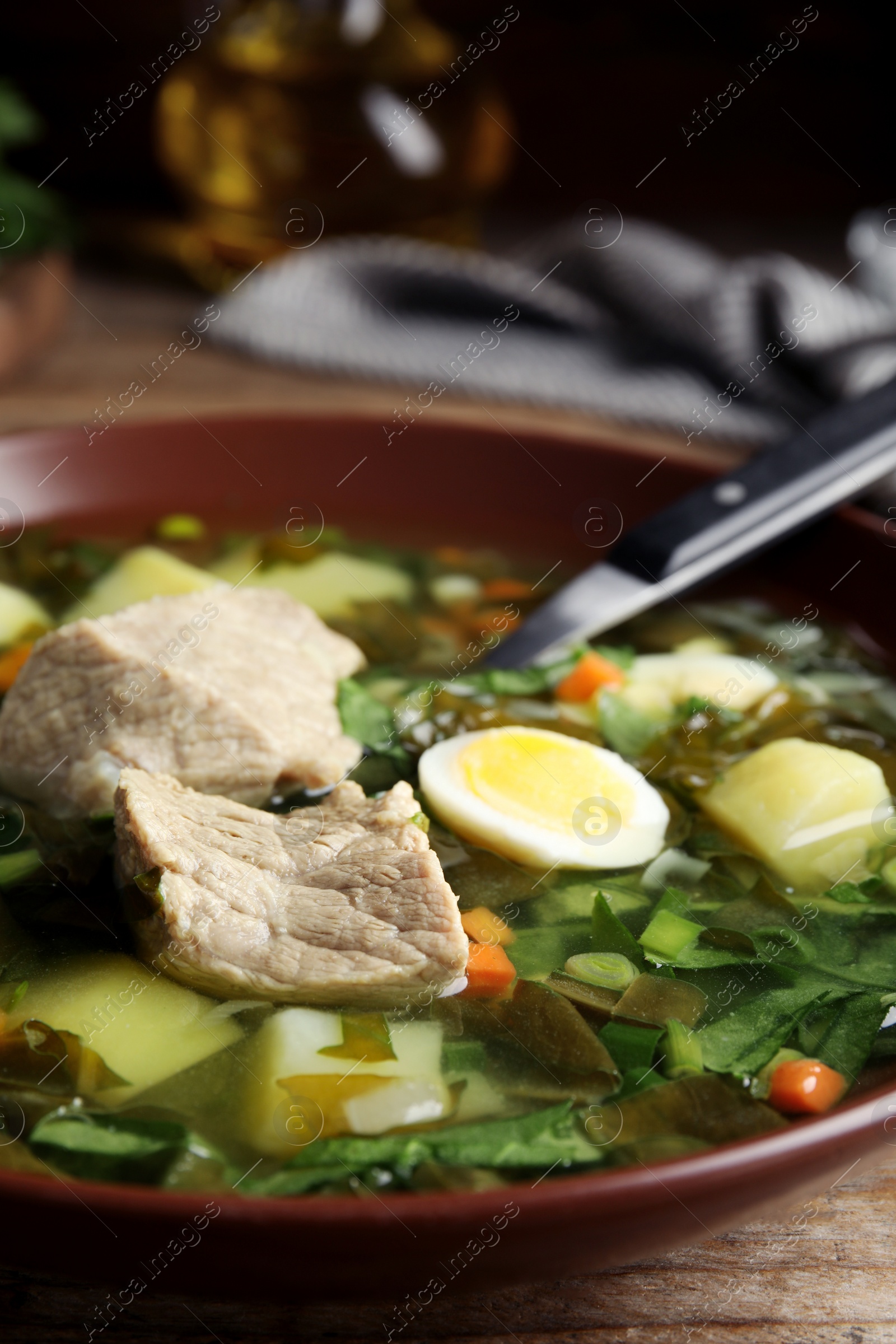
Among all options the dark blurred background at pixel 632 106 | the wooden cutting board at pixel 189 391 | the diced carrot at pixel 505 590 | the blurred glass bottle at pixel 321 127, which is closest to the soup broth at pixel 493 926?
the diced carrot at pixel 505 590

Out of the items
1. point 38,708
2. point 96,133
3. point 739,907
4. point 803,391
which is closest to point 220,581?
point 38,708

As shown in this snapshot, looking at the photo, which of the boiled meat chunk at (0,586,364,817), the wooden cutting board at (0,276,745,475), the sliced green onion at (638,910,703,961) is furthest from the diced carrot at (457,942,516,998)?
the wooden cutting board at (0,276,745,475)

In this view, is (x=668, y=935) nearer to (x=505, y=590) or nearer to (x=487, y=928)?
(x=487, y=928)

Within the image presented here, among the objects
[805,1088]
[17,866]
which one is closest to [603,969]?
[805,1088]

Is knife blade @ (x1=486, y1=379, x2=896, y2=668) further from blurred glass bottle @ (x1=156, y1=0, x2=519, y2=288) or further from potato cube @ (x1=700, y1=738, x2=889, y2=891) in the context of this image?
blurred glass bottle @ (x1=156, y1=0, x2=519, y2=288)

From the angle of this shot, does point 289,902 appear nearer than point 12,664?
Yes
